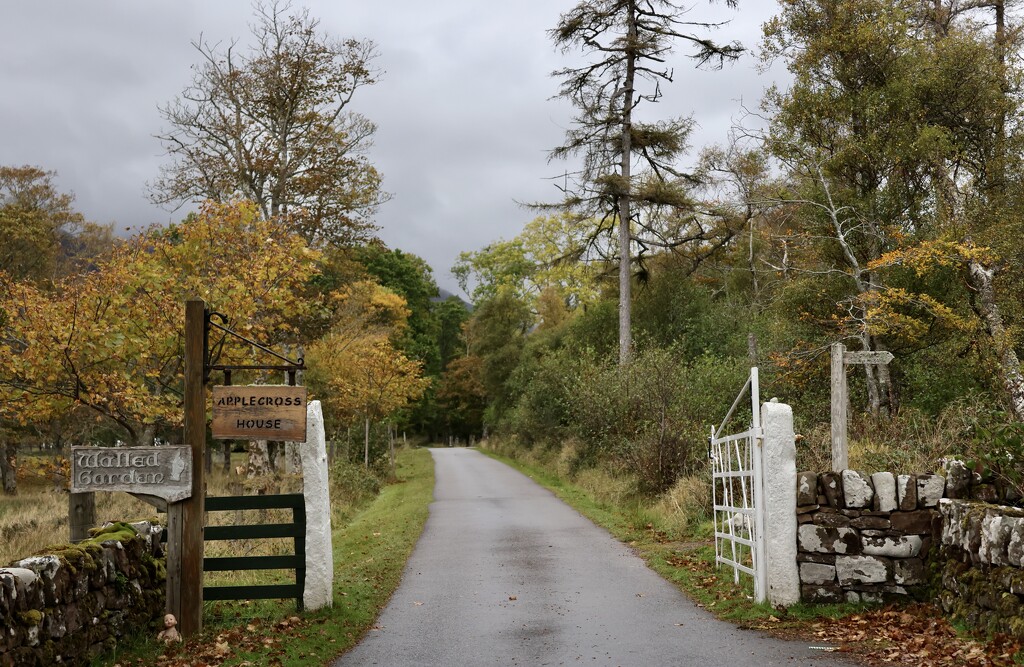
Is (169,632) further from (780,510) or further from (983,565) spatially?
(983,565)

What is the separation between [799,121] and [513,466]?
70.5 ft

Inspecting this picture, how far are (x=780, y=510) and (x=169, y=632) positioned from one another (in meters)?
6.40

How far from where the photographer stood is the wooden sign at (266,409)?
941cm

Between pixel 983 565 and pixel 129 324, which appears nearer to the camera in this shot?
pixel 983 565

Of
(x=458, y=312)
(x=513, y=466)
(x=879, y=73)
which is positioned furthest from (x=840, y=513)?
(x=458, y=312)

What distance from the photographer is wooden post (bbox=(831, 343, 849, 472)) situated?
1150 cm

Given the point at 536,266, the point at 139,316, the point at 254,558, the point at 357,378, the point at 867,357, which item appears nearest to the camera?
the point at 254,558

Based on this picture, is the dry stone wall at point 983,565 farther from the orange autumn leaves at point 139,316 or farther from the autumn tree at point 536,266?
the autumn tree at point 536,266

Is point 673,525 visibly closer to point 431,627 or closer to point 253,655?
point 431,627

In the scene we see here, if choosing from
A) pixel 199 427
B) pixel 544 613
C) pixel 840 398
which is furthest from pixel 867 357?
pixel 199 427

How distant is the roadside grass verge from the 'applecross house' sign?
4.62ft

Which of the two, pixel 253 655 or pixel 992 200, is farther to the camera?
pixel 992 200

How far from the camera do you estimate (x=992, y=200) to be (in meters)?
20.0

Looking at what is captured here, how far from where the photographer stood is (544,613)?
10.3 m
